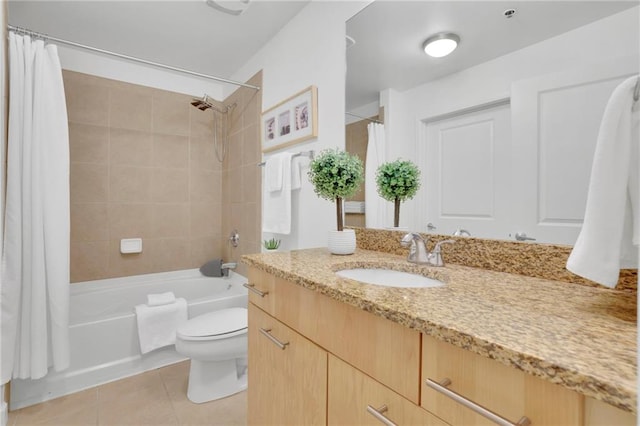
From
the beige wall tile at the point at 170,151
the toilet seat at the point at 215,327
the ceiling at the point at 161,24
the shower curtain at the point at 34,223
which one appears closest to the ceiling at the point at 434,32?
the ceiling at the point at 161,24

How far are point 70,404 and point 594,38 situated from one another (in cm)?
275

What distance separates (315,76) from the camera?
1758 mm

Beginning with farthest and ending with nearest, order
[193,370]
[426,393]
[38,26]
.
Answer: [38,26]
[193,370]
[426,393]

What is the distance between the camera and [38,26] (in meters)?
2.03

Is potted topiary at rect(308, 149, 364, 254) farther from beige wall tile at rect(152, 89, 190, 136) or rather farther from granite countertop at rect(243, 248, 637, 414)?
beige wall tile at rect(152, 89, 190, 136)

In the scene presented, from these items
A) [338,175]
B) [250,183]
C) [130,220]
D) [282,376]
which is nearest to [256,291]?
[282,376]

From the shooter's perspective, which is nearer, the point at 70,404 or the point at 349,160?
the point at 349,160

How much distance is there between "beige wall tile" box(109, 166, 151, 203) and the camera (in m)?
2.53

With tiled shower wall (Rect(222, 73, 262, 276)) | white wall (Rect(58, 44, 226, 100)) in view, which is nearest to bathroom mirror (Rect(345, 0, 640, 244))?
tiled shower wall (Rect(222, 73, 262, 276))

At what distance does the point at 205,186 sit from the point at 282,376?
235 cm

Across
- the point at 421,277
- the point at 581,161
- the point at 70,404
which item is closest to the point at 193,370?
the point at 70,404

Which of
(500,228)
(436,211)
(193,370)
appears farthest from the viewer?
(193,370)

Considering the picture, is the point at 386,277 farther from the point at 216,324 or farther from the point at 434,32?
the point at 216,324

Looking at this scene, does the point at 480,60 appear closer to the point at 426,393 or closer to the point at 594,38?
the point at 594,38
